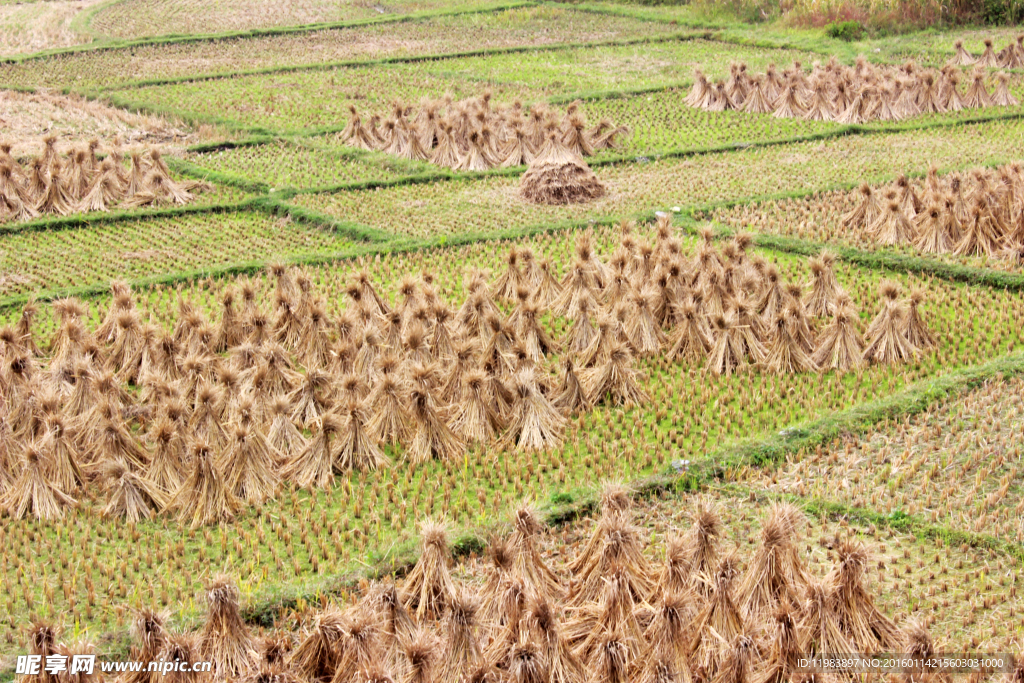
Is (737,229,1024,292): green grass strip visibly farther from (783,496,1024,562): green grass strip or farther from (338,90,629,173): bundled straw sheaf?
(783,496,1024,562): green grass strip

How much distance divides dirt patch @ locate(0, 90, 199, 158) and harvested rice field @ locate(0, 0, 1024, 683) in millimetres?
137

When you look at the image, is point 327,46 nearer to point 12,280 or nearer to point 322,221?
point 322,221

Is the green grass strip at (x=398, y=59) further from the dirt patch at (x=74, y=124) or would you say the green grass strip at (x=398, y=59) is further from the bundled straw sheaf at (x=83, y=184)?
the bundled straw sheaf at (x=83, y=184)

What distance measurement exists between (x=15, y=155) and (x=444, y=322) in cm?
982

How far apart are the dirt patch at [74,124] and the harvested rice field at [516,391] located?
0.45 feet

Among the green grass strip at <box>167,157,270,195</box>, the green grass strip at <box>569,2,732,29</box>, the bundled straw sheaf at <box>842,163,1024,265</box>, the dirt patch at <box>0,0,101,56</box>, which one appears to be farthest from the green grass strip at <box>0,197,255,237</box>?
the green grass strip at <box>569,2,732,29</box>

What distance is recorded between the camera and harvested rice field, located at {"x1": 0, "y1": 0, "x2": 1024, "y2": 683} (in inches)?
237

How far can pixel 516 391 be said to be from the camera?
8820mm

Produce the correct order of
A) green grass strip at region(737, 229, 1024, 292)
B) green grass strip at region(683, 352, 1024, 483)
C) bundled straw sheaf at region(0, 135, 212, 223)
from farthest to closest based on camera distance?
bundled straw sheaf at region(0, 135, 212, 223)
green grass strip at region(737, 229, 1024, 292)
green grass strip at region(683, 352, 1024, 483)

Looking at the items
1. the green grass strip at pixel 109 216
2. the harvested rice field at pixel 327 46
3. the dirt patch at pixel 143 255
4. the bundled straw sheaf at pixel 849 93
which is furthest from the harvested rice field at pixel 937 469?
the harvested rice field at pixel 327 46

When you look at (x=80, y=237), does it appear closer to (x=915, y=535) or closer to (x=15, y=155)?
(x=15, y=155)

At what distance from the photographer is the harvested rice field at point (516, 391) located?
6.02m

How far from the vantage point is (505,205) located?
49.2ft

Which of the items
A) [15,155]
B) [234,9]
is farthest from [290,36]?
[15,155]
